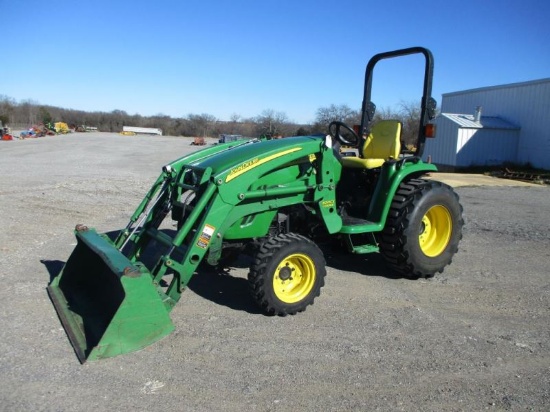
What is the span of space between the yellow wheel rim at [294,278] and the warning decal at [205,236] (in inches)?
27.2

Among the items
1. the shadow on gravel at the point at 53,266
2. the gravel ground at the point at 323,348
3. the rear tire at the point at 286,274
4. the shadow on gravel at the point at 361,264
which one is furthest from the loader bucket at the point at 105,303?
the shadow on gravel at the point at 361,264

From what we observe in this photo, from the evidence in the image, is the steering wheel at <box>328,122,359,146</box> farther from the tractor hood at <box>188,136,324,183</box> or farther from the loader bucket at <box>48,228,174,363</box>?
the loader bucket at <box>48,228,174,363</box>

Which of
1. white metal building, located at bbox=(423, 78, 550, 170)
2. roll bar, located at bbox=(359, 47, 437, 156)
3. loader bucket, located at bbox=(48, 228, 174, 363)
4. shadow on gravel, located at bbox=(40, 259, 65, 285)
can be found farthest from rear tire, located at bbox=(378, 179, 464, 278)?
white metal building, located at bbox=(423, 78, 550, 170)

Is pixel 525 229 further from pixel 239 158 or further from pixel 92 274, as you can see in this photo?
pixel 92 274

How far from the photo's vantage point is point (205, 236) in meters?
3.94

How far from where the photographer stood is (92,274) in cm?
459

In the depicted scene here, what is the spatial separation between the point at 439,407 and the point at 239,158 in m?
2.60

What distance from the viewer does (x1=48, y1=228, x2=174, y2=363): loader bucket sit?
11.1ft

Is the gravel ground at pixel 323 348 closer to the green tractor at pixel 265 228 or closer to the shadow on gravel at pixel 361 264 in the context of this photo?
the shadow on gravel at pixel 361 264

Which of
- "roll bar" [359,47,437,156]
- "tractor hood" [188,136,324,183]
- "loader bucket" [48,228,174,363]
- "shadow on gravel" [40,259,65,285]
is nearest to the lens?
"loader bucket" [48,228,174,363]

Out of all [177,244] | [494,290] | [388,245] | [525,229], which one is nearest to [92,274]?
[177,244]

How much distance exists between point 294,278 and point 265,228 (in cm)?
55

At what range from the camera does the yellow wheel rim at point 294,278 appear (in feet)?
13.9

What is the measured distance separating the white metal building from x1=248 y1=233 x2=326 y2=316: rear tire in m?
19.4
